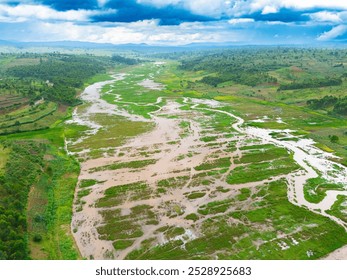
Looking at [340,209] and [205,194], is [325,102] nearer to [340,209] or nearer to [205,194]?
[340,209]

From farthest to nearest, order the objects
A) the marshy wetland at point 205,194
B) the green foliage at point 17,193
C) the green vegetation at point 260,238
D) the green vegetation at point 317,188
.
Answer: the green vegetation at point 317,188, the marshy wetland at point 205,194, the green vegetation at point 260,238, the green foliage at point 17,193

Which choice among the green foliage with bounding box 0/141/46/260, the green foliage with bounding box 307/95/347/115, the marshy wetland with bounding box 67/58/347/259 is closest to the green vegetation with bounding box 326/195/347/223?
the marshy wetland with bounding box 67/58/347/259

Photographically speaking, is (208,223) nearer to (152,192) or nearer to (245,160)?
(152,192)

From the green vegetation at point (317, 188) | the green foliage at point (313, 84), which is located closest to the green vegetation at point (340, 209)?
the green vegetation at point (317, 188)

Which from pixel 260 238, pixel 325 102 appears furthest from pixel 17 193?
pixel 325 102

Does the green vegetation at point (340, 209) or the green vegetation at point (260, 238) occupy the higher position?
the green vegetation at point (340, 209)

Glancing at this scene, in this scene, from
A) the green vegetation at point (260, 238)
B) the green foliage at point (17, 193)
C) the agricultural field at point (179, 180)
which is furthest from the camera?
the agricultural field at point (179, 180)

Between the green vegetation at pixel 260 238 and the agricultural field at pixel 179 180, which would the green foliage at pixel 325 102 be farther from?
the green vegetation at pixel 260 238

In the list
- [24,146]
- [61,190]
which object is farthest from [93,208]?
[24,146]
